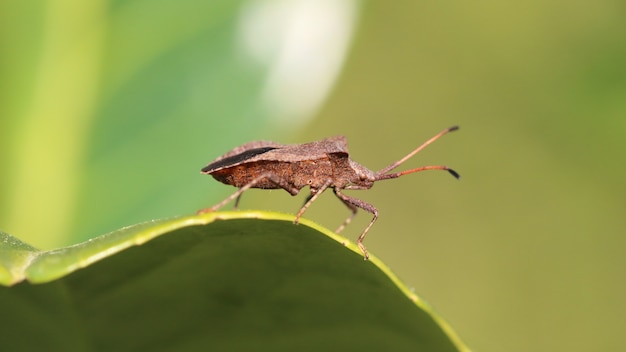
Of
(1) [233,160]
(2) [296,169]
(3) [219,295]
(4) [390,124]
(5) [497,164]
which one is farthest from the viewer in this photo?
(4) [390,124]

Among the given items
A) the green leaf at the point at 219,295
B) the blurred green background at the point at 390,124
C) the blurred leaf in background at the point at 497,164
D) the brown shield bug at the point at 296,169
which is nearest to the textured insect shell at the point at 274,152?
the brown shield bug at the point at 296,169

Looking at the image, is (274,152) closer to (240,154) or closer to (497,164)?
(240,154)

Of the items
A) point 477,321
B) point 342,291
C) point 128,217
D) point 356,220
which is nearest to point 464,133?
point 356,220

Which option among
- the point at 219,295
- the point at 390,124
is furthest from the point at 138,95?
the point at 390,124

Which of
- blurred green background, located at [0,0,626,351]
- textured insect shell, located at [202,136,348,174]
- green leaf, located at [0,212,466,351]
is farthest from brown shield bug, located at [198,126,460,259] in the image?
green leaf, located at [0,212,466,351]

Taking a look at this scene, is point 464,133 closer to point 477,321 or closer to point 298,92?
point 477,321

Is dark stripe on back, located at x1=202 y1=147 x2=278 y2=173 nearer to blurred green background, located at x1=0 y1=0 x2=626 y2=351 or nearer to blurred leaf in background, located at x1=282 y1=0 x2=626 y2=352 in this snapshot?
blurred green background, located at x1=0 y1=0 x2=626 y2=351
